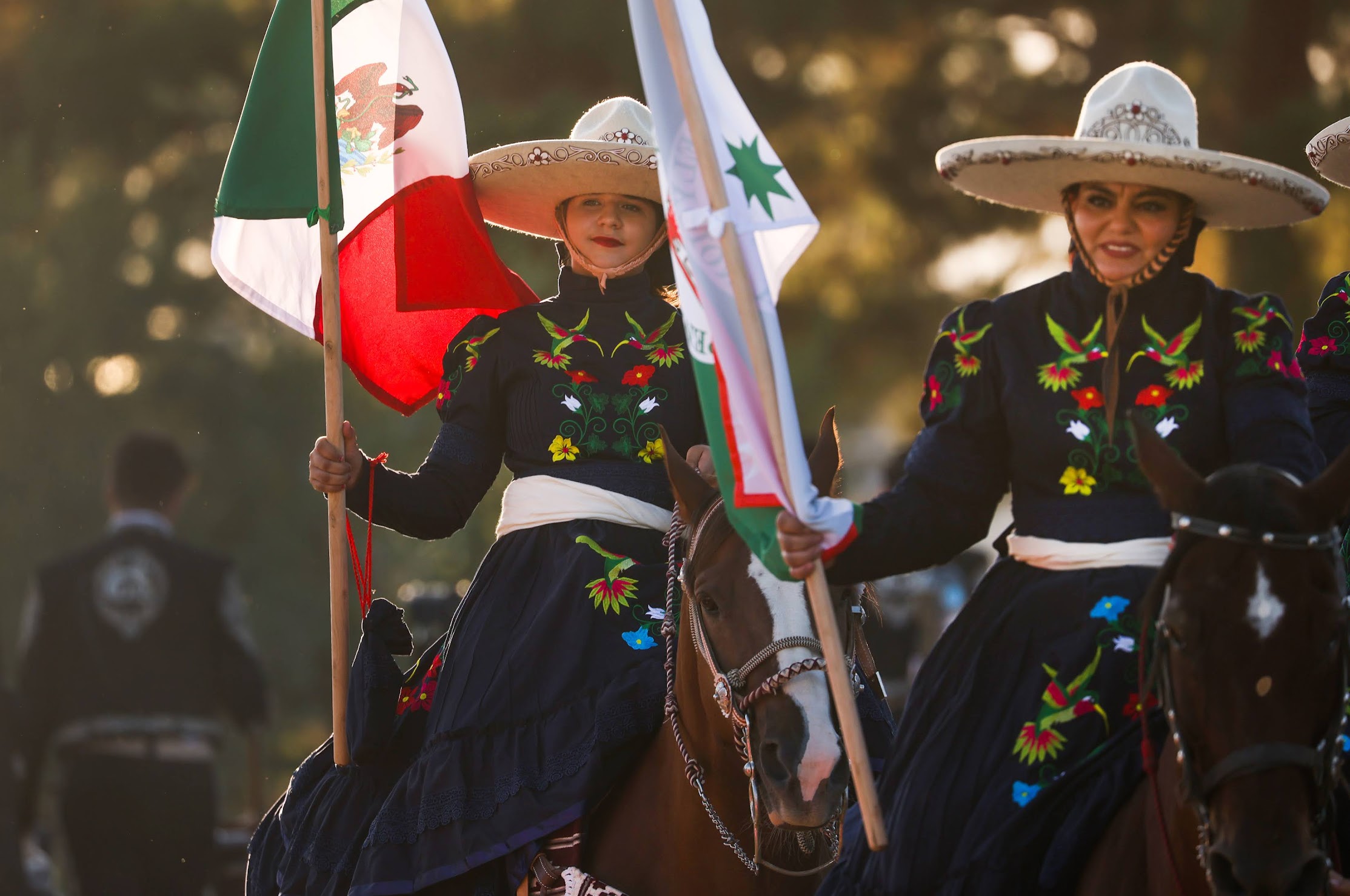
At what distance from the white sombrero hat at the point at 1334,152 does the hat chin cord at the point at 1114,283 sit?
1.36 metres

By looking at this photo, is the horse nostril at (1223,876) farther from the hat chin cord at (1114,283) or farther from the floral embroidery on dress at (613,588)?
the floral embroidery on dress at (613,588)

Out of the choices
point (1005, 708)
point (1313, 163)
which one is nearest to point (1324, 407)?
point (1313, 163)

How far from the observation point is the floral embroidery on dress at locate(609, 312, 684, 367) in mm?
4855

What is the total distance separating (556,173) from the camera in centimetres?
507

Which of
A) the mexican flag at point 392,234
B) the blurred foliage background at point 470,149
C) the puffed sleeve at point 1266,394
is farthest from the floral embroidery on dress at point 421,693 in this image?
the blurred foliage background at point 470,149

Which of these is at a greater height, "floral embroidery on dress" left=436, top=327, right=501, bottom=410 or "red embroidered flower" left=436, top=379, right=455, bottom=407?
"floral embroidery on dress" left=436, top=327, right=501, bottom=410

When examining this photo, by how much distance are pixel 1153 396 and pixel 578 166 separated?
1.96 metres

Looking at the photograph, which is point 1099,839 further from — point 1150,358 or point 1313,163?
point 1313,163

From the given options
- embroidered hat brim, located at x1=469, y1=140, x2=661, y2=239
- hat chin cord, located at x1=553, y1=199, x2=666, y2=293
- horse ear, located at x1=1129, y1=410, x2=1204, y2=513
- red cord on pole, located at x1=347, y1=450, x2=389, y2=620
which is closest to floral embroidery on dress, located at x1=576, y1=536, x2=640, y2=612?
red cord on pole, located at x1=347, y1=450, x2=389, y2=620

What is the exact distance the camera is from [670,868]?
4.09 metres

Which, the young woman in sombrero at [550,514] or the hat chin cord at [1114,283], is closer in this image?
the hat chin cord at [1114,283]

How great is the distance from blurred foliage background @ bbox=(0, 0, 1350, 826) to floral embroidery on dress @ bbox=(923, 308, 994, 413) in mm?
7207

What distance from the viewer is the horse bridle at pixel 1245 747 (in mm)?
2740

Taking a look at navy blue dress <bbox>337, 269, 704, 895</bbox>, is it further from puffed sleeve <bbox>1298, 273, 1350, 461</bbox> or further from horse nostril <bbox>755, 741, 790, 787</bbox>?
puffed sleeve <bbox>1298, 273, 1350, 461</bbox>
